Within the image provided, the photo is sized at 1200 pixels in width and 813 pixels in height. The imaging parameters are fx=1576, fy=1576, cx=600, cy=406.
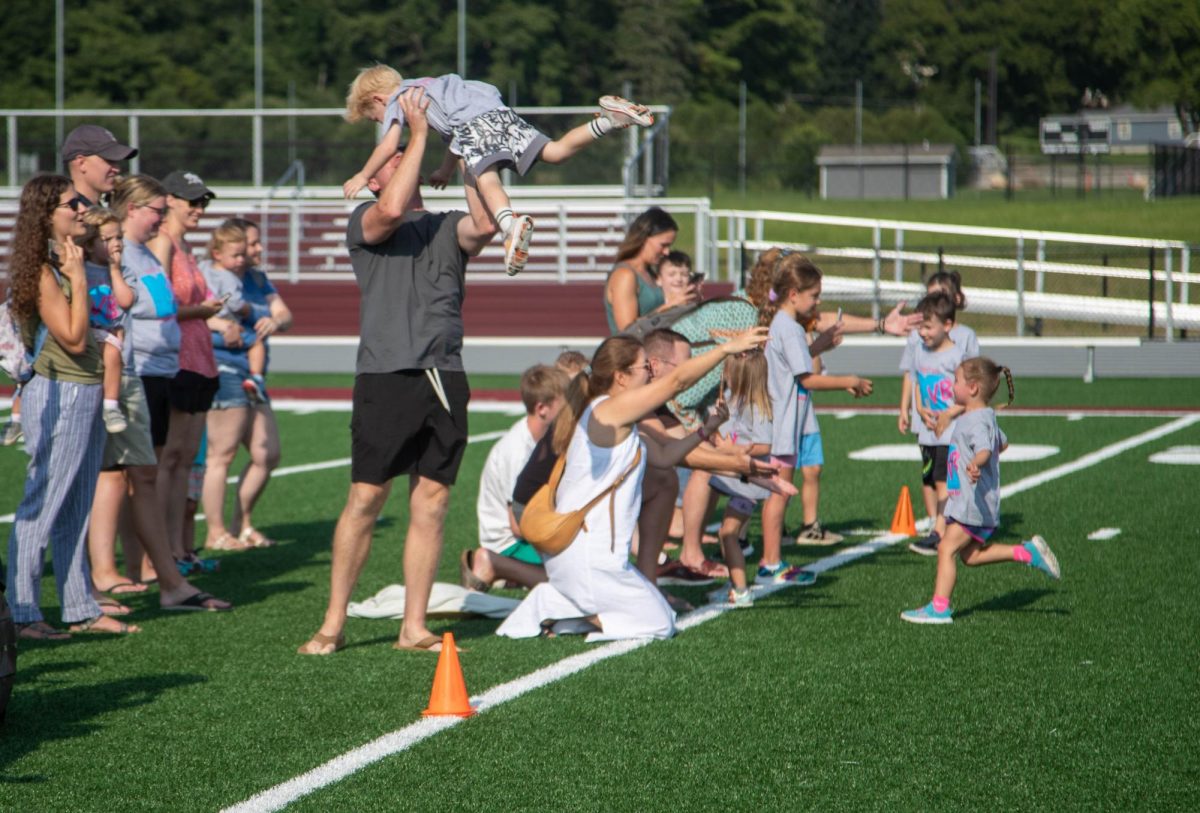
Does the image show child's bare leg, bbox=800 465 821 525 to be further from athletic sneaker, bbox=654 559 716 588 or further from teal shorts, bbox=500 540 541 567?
teal shorts, bbox=500 540 541 567

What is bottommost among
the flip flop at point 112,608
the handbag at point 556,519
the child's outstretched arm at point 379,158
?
the flip flop at point 112,608

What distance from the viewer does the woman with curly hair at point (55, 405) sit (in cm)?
680

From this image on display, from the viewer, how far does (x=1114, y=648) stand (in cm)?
680

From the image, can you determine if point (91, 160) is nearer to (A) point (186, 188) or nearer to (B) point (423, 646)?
(A) point (186, 188)

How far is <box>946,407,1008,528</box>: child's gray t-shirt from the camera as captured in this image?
24.3 ft

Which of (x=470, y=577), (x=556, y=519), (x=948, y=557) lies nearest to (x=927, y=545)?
(x=948, y=557)

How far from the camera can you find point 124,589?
8.41 metres

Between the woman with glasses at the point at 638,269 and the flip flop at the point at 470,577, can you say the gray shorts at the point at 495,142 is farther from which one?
the flip flop at the point at 470,577

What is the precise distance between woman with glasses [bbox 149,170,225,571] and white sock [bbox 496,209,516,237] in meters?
2.86

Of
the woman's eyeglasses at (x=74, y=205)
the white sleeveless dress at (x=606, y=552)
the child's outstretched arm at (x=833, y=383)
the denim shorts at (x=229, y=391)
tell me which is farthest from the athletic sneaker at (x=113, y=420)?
the child's outstretched arm at (x=833, y=383)

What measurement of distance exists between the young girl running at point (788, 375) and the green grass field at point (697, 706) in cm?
38

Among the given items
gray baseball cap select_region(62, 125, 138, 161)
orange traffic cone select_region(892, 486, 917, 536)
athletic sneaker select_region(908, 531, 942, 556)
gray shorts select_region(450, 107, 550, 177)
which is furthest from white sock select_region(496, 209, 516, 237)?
orange traffic cone select_region(892, 486, 917, 536)

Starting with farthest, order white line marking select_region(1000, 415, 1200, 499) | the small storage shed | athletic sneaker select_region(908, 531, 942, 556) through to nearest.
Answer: the small storage shed < white line marking select_region(1000, 415, 1200, 499) < athletic sneaker select_region(908, 531, 942, 556)

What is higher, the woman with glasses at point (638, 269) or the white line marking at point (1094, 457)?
the woman with glasses at point (638, 269)
